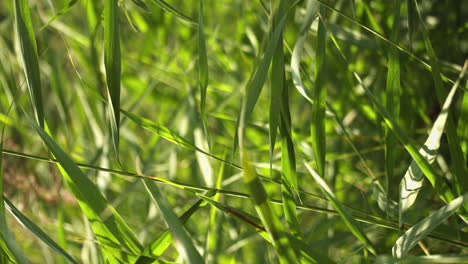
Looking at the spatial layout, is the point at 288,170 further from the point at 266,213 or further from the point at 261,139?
the point at 261,139

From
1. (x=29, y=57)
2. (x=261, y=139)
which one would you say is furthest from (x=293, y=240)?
(x=261, y=139)

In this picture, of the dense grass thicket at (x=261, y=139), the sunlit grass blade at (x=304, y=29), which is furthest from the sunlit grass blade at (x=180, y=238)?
the sunlit grass blade at (x=304, y=29)

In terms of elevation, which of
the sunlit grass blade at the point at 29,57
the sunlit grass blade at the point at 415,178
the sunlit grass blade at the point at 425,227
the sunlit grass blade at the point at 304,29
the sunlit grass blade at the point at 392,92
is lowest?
the sunlit grass blade at the point at 425,227

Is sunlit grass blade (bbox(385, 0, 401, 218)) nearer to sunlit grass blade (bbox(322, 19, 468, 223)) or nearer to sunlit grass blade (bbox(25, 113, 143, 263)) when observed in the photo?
sunlit grass blade (bbox(322, 19, 468, 223))

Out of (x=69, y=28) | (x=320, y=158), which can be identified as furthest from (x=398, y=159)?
(x=69, y=28)

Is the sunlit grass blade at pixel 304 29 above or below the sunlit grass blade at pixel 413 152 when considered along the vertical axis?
above

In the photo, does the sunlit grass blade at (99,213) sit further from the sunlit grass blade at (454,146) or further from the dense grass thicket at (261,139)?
the sunlit grass blade at (454,146)

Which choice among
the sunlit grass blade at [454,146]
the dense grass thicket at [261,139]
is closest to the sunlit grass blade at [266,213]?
the dense grass thicket at [261,139]
